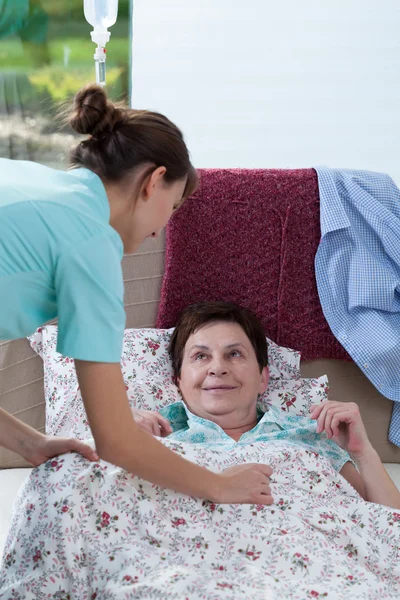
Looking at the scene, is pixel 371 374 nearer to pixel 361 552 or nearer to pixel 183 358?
pixel 183 358

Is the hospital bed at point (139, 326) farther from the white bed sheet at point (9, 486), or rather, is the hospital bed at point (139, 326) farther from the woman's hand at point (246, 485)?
the woman's hand at point (246, 485)

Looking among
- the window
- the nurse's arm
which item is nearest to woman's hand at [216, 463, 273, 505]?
the nurse's arm

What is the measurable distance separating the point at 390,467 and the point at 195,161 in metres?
3.01

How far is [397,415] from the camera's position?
2.33 metres

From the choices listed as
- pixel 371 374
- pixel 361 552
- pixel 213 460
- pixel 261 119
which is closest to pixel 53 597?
pixel 213 460

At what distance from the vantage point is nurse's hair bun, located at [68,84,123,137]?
1.40 meters

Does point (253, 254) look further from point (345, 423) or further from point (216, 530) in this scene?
point (216, 530)

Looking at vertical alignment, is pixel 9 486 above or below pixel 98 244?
below

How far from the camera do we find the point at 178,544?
1478mm

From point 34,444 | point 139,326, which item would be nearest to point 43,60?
point 139,326

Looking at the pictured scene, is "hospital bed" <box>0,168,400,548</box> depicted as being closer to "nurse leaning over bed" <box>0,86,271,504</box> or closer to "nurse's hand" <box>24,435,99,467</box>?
"nurse's hand" <box>24,435,99,467</box>

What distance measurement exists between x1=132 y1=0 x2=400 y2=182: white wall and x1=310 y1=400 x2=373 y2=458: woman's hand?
9.88ft

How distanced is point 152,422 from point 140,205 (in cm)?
63

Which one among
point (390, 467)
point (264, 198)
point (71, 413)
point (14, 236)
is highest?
point (14, 236)
